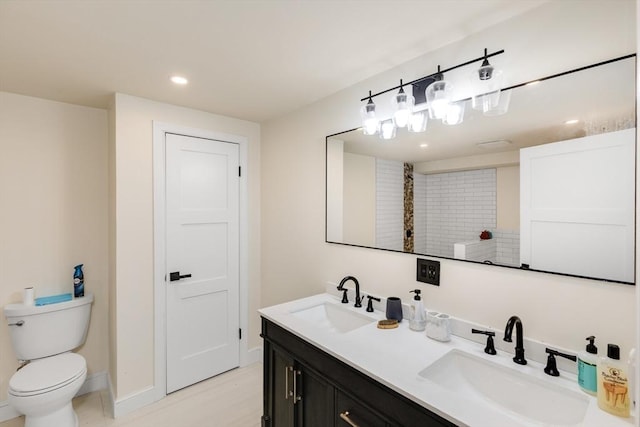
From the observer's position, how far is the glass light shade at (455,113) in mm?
1487

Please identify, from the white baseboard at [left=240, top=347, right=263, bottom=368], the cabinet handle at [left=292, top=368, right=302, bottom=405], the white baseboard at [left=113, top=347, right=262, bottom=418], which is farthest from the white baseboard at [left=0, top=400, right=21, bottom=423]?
the cabinet handle at [left=292, top=368, right=302, bottom=405]

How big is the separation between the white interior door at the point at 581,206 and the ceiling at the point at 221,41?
24.6 inches

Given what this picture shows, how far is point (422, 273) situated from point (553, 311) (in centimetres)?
58

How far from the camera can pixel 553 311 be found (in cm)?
121

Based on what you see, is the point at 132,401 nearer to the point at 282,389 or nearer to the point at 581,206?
the point at 282,389

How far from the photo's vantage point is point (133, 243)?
90.5 inches

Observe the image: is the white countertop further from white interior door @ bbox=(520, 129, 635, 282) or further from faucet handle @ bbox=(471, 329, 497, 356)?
white interior door @ bbox=(520, 129, 635, 282)

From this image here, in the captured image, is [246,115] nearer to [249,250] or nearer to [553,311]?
[249,250]

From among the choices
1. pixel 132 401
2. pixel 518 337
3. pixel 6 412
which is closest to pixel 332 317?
pixel 518 337

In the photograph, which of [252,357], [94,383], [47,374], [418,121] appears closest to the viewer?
[418,121]

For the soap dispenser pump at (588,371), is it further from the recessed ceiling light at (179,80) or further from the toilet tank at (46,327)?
the toilet tank at (46,327)

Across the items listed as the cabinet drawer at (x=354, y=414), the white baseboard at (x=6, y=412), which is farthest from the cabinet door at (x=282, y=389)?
the white baseboard at (x=6, y=412)

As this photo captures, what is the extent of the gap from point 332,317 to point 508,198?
48.9 inches

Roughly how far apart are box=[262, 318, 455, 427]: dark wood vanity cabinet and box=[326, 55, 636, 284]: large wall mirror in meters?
0.73
